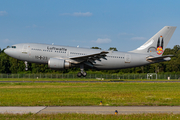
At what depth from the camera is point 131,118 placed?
11.4m

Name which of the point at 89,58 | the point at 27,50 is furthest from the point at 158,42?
the point at 27,50

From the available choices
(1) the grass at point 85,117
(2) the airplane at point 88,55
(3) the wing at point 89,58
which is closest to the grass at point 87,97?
(1) the grass at point 85,117

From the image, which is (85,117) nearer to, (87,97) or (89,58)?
(87,97)

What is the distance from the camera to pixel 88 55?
3866 centimetres

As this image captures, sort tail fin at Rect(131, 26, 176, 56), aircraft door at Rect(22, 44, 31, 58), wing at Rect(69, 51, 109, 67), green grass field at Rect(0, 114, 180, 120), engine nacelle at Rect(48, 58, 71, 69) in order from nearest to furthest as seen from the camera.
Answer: green grass field at Rect(0, 114, 180, 120)
engine nacelle at Rect(48, 58, 71, 69)
wing at Rect(69, 51, 109, 67)
aircraft door at Rect(22, 44, 31, 58)
tail fin at Rect(131, 26, 176, 56)

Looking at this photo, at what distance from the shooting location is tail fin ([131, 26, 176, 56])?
4472 centimetres

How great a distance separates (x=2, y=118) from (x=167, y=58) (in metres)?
35.5

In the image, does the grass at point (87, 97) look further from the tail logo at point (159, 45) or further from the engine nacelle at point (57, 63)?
the tail logo at point (159, 45)

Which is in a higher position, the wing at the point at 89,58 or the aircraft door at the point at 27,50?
the aircraft door at the point at 27,50

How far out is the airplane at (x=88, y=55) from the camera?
39406 mm

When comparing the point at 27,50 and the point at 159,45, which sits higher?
the point at 159,45

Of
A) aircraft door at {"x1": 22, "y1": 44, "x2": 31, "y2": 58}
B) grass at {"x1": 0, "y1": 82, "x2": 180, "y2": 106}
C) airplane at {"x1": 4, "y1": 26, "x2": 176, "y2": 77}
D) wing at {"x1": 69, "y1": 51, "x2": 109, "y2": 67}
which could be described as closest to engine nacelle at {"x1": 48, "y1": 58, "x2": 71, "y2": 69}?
airplane at {"x1": 4, "y1": 26, "x2": 176, "y2": 77}

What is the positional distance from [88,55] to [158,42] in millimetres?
14552

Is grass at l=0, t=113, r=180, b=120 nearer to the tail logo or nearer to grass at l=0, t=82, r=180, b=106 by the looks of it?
grass at l=0, t=82, r=180, b=106
